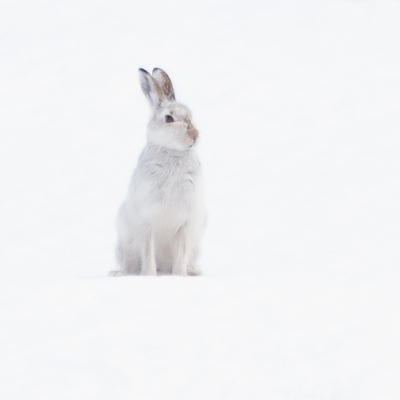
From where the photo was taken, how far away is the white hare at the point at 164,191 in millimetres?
6367

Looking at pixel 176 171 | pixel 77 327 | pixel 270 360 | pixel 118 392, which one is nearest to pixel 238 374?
pixel 270 360

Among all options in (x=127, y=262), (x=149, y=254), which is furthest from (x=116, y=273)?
(x=149, y=254)

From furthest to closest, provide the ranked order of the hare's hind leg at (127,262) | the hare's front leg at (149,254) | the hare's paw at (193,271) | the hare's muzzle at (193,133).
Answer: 1. the hare's paw at (193,271)
2. the hare's hind leg at (127,262)
3. the hare's front leg at (149,254)
4. the hare's muzzle at (193,133)

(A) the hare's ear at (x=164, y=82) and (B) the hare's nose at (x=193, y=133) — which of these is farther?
(A) the hare's ear at (x=164, y=82)

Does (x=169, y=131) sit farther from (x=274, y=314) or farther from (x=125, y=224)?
(x=274, y=314)

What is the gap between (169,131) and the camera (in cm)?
632

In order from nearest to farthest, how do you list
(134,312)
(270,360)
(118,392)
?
(118,392) < (270,360) < (134,312)

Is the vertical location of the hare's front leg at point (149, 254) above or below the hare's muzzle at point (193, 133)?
below

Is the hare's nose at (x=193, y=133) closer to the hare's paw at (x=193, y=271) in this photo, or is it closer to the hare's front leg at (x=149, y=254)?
the hare's front leg at (x=149, y=254)

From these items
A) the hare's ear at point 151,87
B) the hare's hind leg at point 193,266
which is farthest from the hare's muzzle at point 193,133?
the hare's hind leg at point 193,266

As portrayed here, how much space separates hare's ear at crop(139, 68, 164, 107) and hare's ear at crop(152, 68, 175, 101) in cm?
4

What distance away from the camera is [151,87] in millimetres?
6512

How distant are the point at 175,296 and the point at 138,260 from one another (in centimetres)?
131

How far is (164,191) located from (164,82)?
0.81 metres
